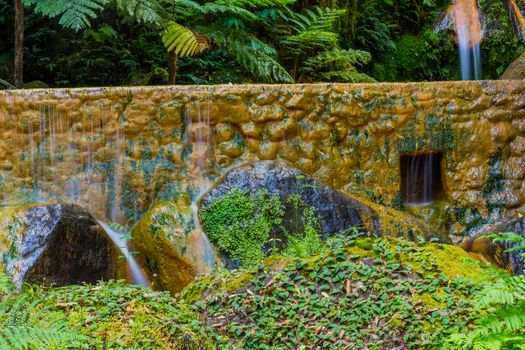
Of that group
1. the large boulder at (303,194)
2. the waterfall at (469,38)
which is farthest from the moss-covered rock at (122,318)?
the waterfall at (469,38)

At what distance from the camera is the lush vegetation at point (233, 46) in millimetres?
8812

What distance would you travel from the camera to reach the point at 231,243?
18.7 feet

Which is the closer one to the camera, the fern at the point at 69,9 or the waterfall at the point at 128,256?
the waterfall at the point at 128,256

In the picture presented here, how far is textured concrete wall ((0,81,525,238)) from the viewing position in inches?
244

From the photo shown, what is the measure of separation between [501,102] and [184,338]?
5.38 meters

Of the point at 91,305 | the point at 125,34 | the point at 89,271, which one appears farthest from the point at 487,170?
the point at 125,34

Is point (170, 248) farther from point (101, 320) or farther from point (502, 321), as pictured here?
point (502, 321)

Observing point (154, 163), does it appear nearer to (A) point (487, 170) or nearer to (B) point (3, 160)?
(B) point (3, 160)

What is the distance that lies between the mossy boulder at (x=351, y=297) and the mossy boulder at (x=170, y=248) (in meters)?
1.46

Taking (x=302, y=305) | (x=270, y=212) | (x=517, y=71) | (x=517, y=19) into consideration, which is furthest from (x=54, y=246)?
(x=517, y=71)

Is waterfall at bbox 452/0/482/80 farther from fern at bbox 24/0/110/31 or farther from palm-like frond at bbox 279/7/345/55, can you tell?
fern at bbox 24/0/110/31

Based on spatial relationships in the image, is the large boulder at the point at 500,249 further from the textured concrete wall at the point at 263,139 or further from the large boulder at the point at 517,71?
the large boulder at the point at 517,71

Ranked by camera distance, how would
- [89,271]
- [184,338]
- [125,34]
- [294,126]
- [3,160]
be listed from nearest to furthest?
[184,338] < [89,271] < [3,160] < [294,126] < [125,34]

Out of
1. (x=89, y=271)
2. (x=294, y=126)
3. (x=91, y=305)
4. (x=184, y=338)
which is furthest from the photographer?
(x=294, y=126)
